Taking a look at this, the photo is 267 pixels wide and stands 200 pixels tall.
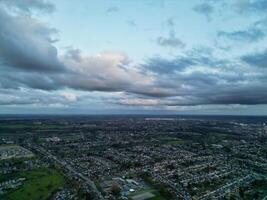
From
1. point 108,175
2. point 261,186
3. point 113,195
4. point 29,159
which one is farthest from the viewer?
point 29,159

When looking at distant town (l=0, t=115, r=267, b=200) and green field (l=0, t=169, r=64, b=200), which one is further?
distant town (l=0, t=115, r=267, b=200)

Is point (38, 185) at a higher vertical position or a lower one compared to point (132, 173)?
higher

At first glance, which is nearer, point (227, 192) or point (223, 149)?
point (227, 192)

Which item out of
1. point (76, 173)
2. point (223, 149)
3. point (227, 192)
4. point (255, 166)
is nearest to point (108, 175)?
point (76, 173)

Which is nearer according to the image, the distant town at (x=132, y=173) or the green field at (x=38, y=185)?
the green field at (x=38, y=185)

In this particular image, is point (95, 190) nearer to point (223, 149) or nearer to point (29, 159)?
point (29, 159)

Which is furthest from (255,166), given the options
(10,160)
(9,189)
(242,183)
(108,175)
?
(10,160)

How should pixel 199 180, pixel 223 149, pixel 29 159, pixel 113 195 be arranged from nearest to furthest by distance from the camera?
pixel 113 195 < pixel 199 180 < pixel 29 159 < pixel 223 149

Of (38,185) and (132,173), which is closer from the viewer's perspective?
(38,185)
